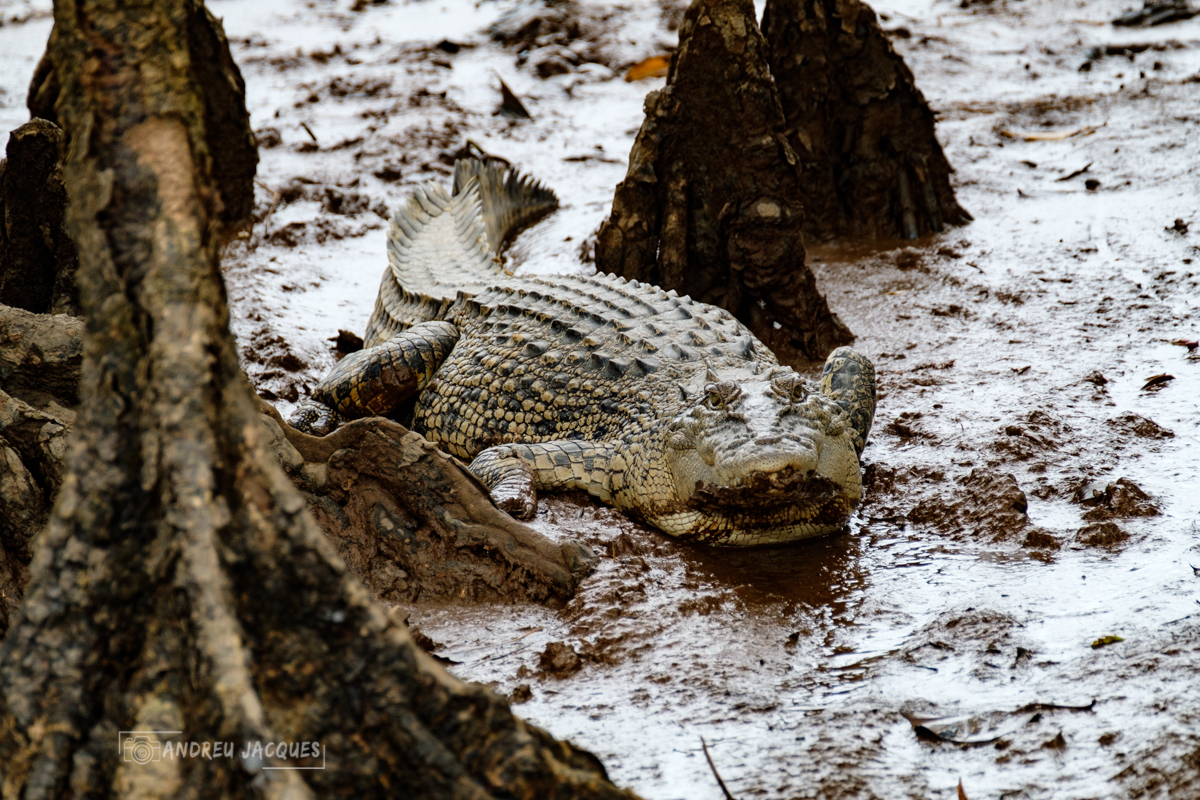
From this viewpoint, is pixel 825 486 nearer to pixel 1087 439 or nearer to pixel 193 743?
pixel 1087 439

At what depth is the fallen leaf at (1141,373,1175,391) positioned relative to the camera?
4.39 m

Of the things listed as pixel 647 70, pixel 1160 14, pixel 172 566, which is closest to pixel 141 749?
pixel 172 566

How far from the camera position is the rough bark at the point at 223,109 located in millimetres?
6219

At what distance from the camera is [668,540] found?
3777 millimetres

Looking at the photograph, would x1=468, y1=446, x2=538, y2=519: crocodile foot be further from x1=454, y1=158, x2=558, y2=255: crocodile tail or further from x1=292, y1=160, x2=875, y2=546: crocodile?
x1=454, y1=158, x2=558, y2=255: crocodile tail

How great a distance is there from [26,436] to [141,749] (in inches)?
65.8

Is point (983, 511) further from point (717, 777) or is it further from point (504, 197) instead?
point (504, 197)

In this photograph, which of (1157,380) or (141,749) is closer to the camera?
(141,749)

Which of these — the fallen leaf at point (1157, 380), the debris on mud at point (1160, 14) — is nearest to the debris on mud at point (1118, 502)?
the fallen leaf at point (1157, 380)

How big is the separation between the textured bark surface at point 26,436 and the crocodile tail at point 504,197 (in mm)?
3739

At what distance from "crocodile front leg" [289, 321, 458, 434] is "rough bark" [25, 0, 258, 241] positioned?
6.60ft

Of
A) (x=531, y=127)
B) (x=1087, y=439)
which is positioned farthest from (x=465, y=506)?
(x=531, y=127)

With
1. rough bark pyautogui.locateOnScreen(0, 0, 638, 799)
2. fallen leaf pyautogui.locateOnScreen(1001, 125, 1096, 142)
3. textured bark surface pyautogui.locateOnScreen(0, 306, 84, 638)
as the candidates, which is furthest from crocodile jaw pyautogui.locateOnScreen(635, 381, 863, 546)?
fallen leaf pyautogui.locateOnScreen(1001, 125, 1096, 142)

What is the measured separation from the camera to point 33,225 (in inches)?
159
